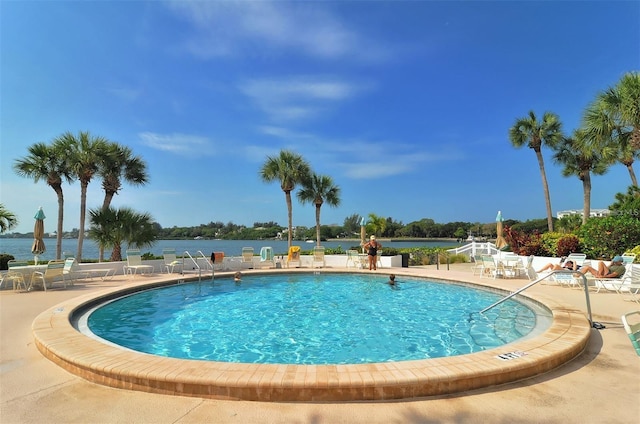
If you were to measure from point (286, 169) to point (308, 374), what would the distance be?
68.4 ft

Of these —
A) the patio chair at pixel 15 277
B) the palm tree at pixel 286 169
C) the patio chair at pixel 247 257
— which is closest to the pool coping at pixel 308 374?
the patio chair at pixel 15 277

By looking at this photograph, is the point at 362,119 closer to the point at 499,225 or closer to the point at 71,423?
the point at 499,225

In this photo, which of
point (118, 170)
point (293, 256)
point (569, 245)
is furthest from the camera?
point (118, 170)

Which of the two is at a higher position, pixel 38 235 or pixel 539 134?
pixel 539 134

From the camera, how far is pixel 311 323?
7.30m

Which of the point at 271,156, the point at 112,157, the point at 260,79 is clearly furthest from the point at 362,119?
the point at 112,157

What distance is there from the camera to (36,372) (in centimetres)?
398

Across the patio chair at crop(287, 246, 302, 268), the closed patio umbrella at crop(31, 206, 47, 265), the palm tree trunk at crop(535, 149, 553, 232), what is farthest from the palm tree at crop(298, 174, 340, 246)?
the closed patio umbrella at crop(31, 206, 47, 265)

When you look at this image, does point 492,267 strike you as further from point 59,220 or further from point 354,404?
point 59,220

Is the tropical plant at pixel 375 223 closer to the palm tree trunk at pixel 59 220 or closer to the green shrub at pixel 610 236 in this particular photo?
the green shrub at pixel 610 236

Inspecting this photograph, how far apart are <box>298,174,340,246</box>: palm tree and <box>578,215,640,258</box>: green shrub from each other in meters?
16.0

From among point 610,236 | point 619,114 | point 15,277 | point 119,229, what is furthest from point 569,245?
point 119,229

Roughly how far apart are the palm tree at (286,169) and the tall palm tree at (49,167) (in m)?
11.3

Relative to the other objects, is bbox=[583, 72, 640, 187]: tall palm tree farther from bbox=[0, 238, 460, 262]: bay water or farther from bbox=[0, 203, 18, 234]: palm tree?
bbox=[0, 203, 18, 234]: palm tree
